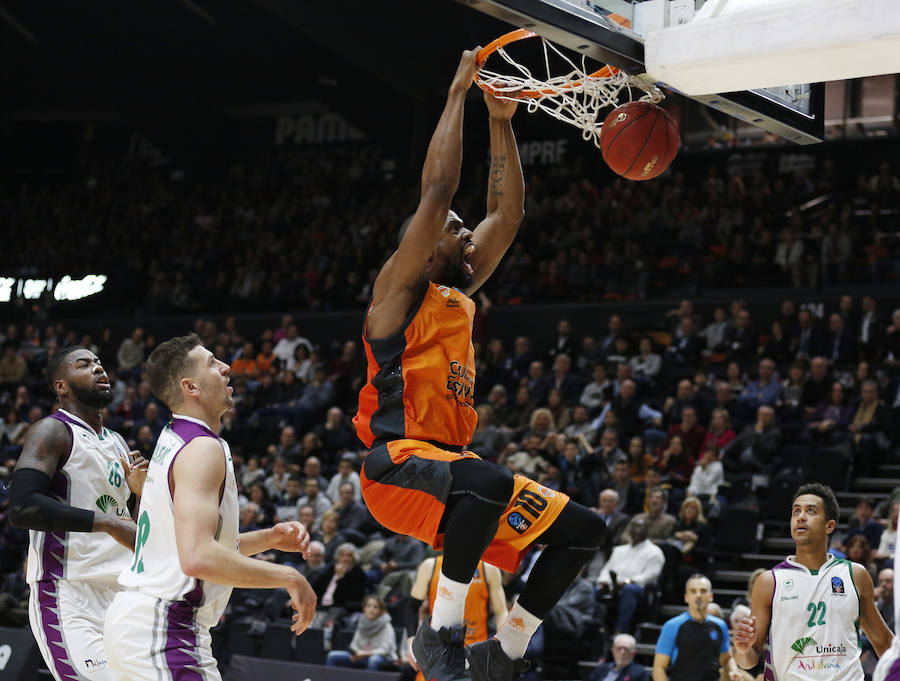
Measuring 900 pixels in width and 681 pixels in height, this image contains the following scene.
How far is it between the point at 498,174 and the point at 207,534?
2361 millimetres

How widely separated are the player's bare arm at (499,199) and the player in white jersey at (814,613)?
204 centimetres

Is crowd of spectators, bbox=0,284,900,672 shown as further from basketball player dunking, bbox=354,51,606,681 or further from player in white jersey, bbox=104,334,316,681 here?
player in white jersey, bbox=104,334,316,681

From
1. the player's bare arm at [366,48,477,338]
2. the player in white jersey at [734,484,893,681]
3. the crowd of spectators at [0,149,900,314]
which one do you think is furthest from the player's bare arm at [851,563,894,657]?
the crowd of spectators at [0,149,900,314]

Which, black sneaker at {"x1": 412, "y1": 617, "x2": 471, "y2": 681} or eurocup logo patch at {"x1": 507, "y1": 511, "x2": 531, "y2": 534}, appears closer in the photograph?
black sneaker at {"x1": 412, "y1": 617, "x2": 471, "y2": 681}

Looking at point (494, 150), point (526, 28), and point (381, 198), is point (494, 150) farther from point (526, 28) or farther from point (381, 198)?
point (381, 198)

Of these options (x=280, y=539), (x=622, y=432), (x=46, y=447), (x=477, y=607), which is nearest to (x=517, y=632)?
(x=280, y=539)

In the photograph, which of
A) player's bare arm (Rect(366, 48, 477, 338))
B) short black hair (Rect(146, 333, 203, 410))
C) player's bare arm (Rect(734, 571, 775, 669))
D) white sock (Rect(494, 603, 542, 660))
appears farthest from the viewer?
player's bare arm (Rect(734, 571, 775, 669))

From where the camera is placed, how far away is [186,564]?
3328 mm

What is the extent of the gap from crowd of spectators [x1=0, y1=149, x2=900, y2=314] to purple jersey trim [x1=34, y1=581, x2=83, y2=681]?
42.9 ft

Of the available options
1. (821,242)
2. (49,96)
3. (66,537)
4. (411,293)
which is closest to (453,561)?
(411,293)

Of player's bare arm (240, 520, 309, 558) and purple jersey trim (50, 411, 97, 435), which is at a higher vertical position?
purple jersey trim (50, 411, 97, 435)

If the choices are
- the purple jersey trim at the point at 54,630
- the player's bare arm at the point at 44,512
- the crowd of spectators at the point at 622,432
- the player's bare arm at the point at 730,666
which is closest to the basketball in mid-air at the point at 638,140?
the player's bare arm at the point at 44,512

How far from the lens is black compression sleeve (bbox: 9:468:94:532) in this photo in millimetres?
4465

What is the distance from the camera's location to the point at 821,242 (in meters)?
16.2
